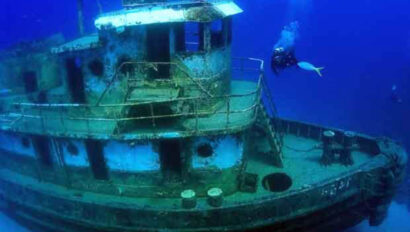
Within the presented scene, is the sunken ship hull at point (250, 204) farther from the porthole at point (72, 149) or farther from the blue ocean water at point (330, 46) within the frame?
the blue ocean water at point (330, 46)

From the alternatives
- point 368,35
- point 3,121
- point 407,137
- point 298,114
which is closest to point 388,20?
point 368,35

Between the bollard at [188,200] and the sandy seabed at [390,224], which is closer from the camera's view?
the bollard at [188,200]

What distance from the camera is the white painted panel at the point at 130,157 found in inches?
321

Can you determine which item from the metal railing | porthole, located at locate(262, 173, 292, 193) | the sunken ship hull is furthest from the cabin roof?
porthole, located at locate(262, 173, 292, 193)

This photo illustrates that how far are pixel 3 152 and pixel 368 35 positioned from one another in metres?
76.2

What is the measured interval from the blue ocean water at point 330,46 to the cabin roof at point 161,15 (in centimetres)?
2662

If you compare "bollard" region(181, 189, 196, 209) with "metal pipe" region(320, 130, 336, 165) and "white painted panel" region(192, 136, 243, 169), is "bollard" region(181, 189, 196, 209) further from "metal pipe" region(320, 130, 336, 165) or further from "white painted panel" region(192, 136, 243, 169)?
"metal pipe" region(320, 130, 336, 165)

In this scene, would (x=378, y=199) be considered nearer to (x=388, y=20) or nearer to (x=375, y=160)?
(x=375, y=160)

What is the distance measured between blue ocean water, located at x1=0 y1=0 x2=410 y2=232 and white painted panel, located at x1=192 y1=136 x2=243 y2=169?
25526 millimetres

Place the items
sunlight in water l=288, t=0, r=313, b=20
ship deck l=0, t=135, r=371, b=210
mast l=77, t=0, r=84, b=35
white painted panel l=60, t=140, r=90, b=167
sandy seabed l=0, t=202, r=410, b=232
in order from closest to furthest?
ship deck l=0, t=135, r=371, b=210
white painted panel l=60, t=140, r=90, b=167
mast l=77, t=0, r=84, b=35
sandy seabed l=0, t=202, r=410, b=232
sunlight in water l=288, t=0, r=313, b=20

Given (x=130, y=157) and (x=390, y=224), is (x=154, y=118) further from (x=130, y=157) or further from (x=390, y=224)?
(x=390, y=224)

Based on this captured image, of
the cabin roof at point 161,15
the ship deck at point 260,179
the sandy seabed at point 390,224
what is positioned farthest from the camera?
the sandy seabed at point 390,224

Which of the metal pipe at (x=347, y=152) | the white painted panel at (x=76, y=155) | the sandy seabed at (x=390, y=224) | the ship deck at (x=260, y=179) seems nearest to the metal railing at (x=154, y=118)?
the white painted panel at (x=76, y=155)

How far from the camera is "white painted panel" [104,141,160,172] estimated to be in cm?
815
